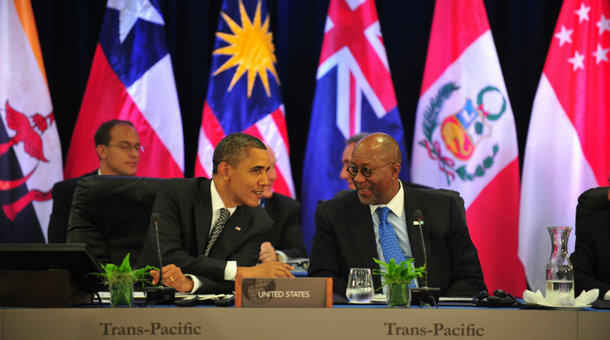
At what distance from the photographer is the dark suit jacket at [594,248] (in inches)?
135

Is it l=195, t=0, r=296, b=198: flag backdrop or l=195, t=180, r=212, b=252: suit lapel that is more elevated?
l=195, t=0, r=296, b=198: flag backdrop

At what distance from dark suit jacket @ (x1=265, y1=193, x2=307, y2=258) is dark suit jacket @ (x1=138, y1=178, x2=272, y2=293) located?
170 cm

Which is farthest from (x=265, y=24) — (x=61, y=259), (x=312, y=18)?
(x=61, y=259)

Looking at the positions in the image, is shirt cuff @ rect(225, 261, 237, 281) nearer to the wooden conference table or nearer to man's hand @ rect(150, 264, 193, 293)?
man's hand @ rect(150, 264, 193, 293)

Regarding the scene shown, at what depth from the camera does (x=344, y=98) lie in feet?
18.5

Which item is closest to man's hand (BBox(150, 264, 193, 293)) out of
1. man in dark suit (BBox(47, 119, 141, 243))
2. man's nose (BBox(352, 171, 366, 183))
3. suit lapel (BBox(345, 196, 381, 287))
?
suit lapel (BBox(345, 196, 381, 287))

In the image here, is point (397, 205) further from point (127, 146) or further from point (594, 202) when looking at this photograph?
point (127, 146)

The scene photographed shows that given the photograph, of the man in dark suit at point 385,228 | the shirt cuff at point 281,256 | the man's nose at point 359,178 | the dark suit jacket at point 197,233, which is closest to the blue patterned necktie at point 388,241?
the man in dark suit at point 385,228

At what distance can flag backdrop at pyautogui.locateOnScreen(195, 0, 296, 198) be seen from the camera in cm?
562

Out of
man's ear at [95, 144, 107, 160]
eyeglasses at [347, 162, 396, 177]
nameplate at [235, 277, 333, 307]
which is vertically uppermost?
man's ear at [95, 144, 107, 160]

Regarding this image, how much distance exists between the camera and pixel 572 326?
2.11 m

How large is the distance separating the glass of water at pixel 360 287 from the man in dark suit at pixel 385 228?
2.62 ft

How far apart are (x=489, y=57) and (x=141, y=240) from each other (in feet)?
11.4

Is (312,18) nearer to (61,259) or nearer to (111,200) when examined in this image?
(111,200)
